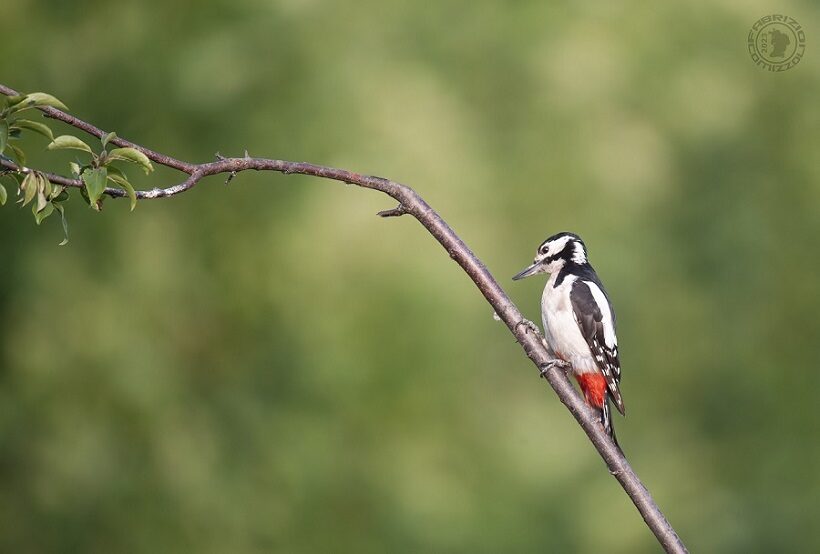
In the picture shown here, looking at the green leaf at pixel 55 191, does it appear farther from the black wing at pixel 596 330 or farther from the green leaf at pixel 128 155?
the black wing at pixel 596 330

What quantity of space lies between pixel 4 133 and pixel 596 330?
2732 millimetres

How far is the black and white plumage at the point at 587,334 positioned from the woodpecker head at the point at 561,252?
0.36ft

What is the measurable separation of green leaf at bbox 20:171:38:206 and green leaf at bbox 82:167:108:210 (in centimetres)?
9

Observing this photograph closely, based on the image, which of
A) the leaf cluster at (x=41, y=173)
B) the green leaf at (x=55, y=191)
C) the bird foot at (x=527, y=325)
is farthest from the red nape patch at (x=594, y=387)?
the green leaf at (x=55, y=191)

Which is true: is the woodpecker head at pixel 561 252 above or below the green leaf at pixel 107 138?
above

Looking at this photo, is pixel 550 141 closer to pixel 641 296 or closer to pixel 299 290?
pixel 641 296

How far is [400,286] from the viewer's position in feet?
25.5

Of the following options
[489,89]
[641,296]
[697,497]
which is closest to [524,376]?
[641,296]

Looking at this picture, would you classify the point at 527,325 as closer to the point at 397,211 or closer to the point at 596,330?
the point at 397,211

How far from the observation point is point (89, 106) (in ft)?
28.1

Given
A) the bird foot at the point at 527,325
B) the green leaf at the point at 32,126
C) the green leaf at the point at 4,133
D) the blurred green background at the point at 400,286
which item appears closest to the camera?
the green leaf at the point at 4,133

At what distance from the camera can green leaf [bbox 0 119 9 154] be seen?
→ 1.80 metres

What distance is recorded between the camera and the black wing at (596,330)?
4059 millimetres

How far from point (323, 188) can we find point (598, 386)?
14.0 feet
